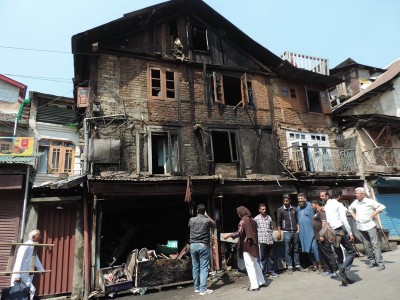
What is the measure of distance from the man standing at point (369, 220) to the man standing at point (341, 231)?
502 millimetres

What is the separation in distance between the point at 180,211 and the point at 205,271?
5153 mm

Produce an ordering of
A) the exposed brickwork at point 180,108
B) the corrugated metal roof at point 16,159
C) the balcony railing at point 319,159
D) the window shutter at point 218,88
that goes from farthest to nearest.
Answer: the balcony railing at point 319,159 < the window shutter at point 218,88 < the exposed brickwork at point 180,108 < the corrugated metal roof at point 16,159

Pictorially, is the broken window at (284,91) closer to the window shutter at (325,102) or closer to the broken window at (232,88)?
the broken window at (232,88)

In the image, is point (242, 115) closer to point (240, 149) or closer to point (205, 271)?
point (240, 149)

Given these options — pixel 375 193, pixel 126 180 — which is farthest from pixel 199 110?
pixel 375 193

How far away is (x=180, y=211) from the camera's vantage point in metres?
11.8

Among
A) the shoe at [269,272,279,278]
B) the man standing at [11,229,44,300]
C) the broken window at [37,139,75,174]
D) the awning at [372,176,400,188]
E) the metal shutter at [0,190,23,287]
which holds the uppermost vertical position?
the broken window at [37,139,75,174]

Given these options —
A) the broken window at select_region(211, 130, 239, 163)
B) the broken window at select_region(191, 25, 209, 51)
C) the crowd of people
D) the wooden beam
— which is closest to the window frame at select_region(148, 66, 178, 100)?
the broken window at select_region(191, 25, 209, 51)

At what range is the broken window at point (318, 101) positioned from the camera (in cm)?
1591

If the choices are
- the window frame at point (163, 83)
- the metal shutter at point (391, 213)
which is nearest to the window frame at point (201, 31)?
the window frame at point (163, 83)

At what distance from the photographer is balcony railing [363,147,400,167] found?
51.6ft

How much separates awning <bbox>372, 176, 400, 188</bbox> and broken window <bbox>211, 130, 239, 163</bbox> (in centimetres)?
780

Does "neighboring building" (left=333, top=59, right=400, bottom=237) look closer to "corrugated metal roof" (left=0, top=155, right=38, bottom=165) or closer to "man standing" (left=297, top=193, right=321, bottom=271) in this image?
"man standing" (left=297, top=193, right=321, bottom=271)

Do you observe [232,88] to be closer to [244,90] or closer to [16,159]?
[244,90]
